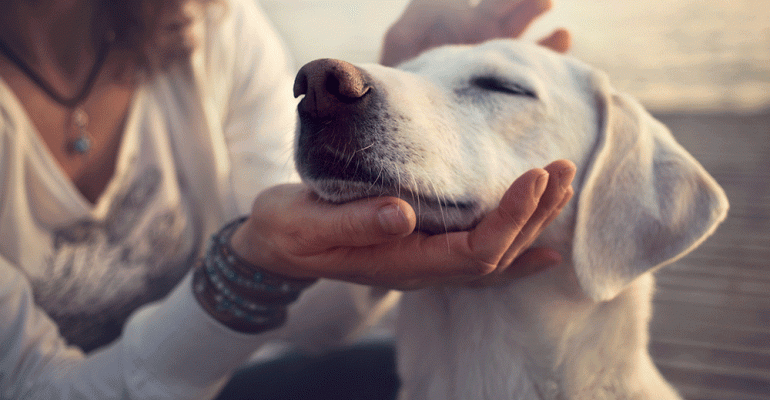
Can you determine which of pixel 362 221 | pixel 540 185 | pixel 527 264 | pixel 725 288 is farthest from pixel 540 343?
pixel 725 288

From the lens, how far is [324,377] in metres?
1.79

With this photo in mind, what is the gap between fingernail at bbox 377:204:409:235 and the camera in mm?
738

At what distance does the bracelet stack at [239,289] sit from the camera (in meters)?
1.12

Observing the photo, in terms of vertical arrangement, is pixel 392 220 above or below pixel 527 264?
above

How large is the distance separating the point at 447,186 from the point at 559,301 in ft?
1.52

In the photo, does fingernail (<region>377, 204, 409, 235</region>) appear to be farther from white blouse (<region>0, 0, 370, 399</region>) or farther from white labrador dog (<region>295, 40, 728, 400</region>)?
white blouse (<region>0, 0, 370, 399</region>)

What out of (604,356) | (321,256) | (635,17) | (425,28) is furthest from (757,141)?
(321,256)

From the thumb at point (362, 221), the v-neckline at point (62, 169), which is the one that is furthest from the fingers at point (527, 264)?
the v-neckline at point (62, 169)

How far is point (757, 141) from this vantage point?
3.17 meters

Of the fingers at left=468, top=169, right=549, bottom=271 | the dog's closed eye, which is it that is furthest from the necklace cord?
the fingers at left=468, top=169, right=549, bottom=271

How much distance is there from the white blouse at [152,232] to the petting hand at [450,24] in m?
0.49

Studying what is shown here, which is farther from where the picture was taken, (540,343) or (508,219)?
(540,343)

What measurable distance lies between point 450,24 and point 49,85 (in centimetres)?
140

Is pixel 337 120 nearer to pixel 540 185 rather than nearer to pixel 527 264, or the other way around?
pixel 540 185
